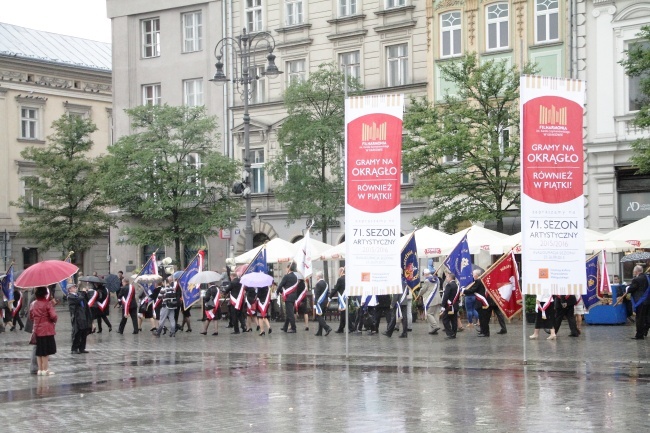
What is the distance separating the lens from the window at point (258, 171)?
5353 cm

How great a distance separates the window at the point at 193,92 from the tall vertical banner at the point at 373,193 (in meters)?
34.8

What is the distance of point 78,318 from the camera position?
25.1 meters

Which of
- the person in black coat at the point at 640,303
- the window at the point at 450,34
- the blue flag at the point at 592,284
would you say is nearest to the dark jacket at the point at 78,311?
the person in black coat at the point at 640,303

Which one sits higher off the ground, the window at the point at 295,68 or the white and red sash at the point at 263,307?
the window at the point at 295,68

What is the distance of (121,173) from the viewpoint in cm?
4800

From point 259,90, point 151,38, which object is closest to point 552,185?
point 259,90

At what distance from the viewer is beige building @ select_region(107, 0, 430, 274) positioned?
4912 centimetres

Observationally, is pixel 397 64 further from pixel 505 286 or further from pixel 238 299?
pixel 505 286

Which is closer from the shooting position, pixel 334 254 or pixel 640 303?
pixel 640 303

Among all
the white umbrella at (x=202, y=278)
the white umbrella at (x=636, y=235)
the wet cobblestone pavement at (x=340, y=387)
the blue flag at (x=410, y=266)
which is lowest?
the wet cobblestone pavement at (x=340, y=387)

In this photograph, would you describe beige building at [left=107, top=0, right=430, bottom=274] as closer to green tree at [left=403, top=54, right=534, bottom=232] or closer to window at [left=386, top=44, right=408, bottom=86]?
window at [left=386, top=44, right=408, bottom=86]

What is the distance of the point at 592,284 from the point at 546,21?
1650cm

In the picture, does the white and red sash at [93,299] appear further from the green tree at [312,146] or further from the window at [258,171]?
the window at [258,171]

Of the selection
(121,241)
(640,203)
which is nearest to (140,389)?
(640,203)
